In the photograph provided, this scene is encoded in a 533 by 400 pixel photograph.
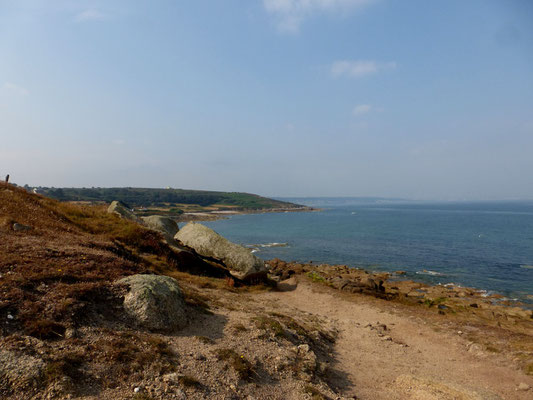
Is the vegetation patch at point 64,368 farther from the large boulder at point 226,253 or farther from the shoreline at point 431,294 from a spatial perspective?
the shoreline at point 431,294

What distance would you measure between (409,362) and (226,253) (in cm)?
1523

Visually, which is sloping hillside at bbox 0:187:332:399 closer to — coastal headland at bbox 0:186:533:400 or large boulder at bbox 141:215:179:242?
coastal headland at bbox 0:186:533:400

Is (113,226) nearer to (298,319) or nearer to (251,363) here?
(298,319)

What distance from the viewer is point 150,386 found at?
7805mm

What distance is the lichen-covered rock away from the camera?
6.71 metres

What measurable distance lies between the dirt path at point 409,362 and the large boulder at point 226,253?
5.61 m

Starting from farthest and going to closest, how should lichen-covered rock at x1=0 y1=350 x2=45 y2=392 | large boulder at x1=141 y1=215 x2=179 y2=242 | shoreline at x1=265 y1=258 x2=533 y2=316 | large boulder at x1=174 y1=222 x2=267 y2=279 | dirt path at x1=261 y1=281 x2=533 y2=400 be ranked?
large boulder at x1=141 y1=215 x2=179 y2=242 → shoreline at x1=265 y1=258 x2=533 y2=316 → large boulder at x1=174 y1=222 x2=267 y2=279 → dirt path at x1=261 y1=281 x2=533 y2=400 → lichen-covered rock at x1=0 y1=350 x2=45 y2=392

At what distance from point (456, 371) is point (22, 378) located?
16242 mm

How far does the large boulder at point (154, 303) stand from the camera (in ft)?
35.8

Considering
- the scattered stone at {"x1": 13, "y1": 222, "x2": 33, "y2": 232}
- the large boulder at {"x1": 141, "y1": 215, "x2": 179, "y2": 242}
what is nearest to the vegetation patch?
the scattered stone at {"x1": 13, "y1": 222, "x2": 33, "y2": 232}

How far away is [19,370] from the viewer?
6941mm

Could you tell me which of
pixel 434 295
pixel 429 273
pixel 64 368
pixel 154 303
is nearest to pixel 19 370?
pixel 64 368

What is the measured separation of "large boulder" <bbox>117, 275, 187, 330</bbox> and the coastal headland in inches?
1.9

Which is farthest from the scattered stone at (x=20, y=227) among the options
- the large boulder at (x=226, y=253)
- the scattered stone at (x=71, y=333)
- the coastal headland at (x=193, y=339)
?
the large boulder at (x=226, y=253)
